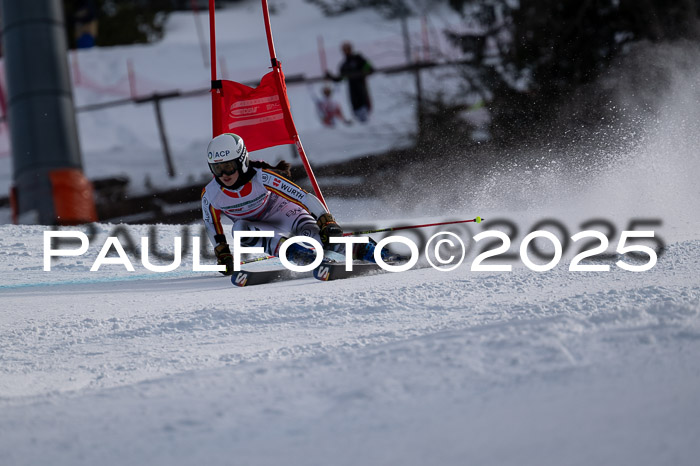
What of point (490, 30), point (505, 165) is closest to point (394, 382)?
point (505, 165)

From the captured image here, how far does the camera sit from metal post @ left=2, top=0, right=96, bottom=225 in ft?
33.3

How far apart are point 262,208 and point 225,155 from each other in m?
0.62

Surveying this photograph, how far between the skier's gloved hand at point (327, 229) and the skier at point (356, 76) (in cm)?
793

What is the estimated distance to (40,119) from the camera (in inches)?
400

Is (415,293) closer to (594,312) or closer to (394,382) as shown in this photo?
(594,312)

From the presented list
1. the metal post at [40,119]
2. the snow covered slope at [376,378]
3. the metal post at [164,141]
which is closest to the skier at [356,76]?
the metal post at [164,141]

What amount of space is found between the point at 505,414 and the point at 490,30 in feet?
40.5

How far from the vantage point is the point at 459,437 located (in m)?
2.38

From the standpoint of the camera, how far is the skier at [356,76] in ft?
46.0

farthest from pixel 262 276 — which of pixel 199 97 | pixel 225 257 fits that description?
pixel 199 97

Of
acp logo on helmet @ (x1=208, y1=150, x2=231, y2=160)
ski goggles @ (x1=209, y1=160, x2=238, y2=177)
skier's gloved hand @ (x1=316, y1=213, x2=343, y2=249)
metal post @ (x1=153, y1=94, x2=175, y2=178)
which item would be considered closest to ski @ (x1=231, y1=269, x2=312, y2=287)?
skier's gloved hand @ (x1=316, y1=213, x2=343, y2=249)

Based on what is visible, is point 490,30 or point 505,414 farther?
point 490,30

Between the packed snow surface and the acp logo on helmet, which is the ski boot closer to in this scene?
the packed snow surface

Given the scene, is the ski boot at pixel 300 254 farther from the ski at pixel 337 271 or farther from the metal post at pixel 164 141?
the metal post at pixel 164 141
